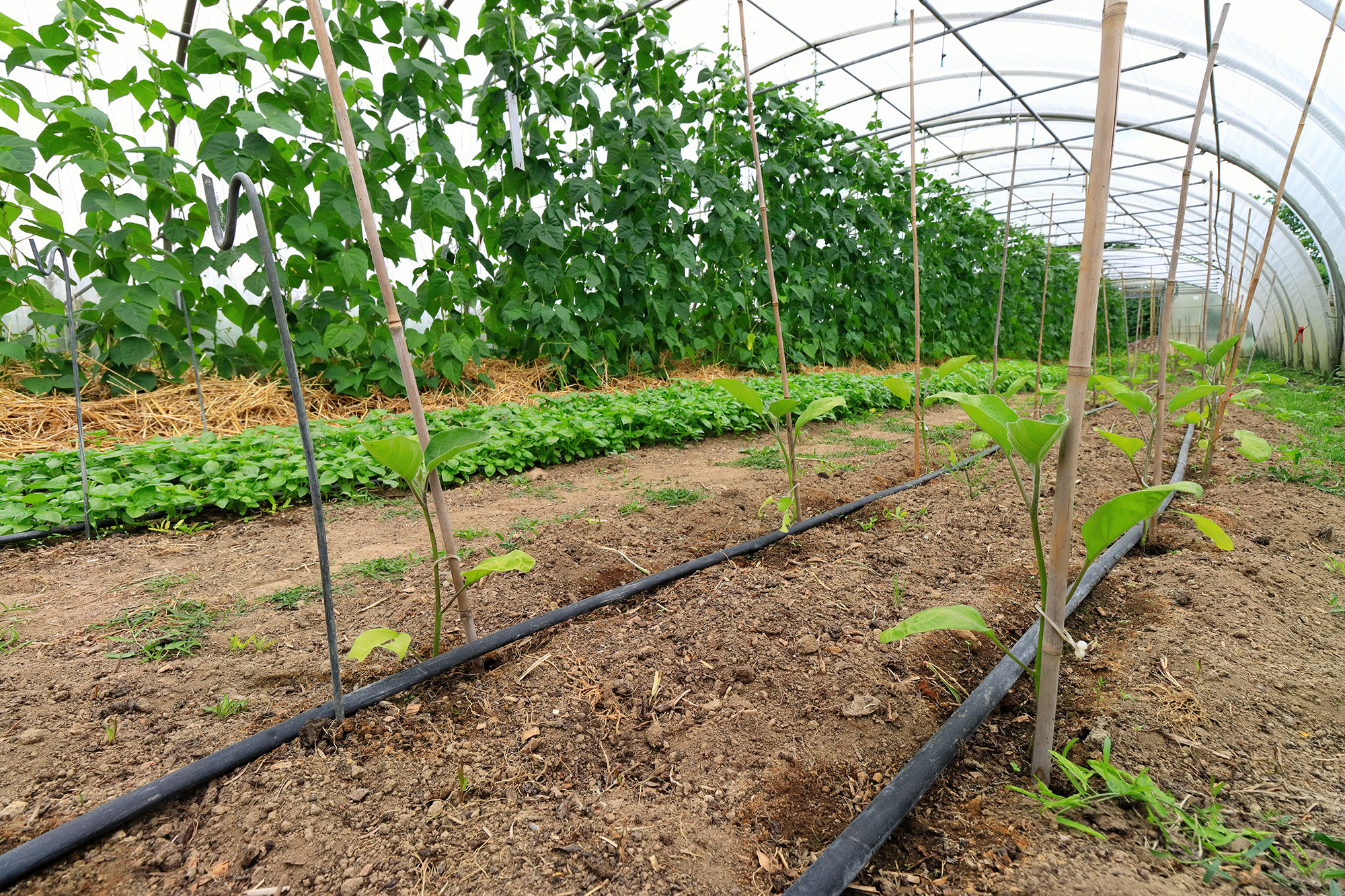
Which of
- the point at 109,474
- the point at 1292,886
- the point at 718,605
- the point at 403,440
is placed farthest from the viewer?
the point at 109,474

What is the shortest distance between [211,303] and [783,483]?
373 cm

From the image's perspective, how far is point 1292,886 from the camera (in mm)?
820

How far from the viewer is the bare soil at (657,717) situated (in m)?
0.96

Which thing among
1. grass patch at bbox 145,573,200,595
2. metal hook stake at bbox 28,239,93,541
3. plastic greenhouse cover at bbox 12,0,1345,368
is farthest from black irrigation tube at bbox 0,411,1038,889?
plastic greenhouse cover at bbox 12,0,1345,368

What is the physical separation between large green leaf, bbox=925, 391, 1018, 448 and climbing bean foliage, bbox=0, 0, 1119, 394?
4072 millimetres

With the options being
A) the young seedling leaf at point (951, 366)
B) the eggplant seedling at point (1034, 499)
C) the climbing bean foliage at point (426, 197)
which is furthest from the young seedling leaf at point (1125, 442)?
the climbing bean foliage at point (426, 197)

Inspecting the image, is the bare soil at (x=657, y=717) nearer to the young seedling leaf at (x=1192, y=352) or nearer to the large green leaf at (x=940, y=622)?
the large green leaf at (x=940, y=622)

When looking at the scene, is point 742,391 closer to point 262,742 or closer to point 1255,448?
point 262,742

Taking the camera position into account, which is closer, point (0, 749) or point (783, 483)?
point (0, 749)

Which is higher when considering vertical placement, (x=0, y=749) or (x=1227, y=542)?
(x=1227, y=542)

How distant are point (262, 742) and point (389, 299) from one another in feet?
3.10

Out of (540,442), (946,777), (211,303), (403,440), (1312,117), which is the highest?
(1312,117)

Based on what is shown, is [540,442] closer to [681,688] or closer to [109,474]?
[109,474]

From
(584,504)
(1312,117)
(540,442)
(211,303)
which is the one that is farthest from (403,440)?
(1312,117)
